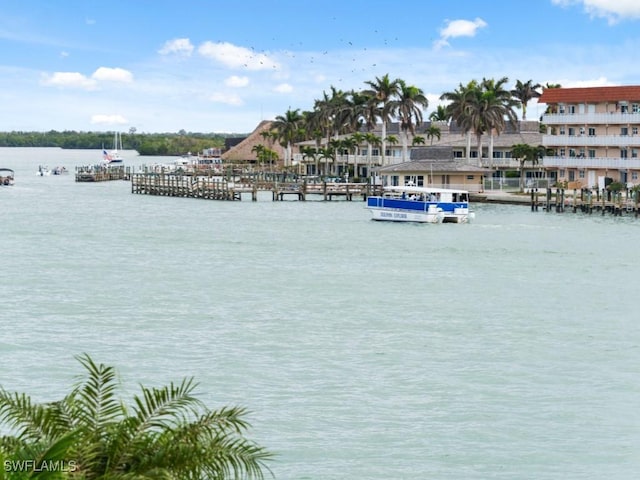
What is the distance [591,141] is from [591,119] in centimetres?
213

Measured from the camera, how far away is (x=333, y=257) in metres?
60.1

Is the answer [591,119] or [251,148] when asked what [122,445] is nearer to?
[591,119]

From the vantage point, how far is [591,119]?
347 ft

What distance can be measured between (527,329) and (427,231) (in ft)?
131

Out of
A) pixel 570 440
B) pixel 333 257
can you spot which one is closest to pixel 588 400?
pixel 570 440

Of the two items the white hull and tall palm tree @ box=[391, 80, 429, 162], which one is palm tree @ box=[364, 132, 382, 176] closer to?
tall palm tree @ box=[391, 80, 429, 162]

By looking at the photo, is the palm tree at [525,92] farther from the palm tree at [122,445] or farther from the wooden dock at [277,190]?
the palm tree at [122,445]

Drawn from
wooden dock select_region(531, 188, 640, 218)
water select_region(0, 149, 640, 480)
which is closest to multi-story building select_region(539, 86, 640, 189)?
wooden dock select_region(531, 188, 640, 218)

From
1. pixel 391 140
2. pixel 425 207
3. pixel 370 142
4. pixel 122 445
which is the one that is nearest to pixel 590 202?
pixel 425 207

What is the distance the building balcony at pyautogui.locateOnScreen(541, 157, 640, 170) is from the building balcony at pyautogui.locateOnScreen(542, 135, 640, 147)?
134cm

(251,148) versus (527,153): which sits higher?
(251,148)

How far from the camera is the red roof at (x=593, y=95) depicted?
340 ft

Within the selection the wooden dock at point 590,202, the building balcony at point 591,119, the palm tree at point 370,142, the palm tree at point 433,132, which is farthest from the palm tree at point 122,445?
the palm tree at point 433,132

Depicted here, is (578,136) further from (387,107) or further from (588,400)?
(588,400)
